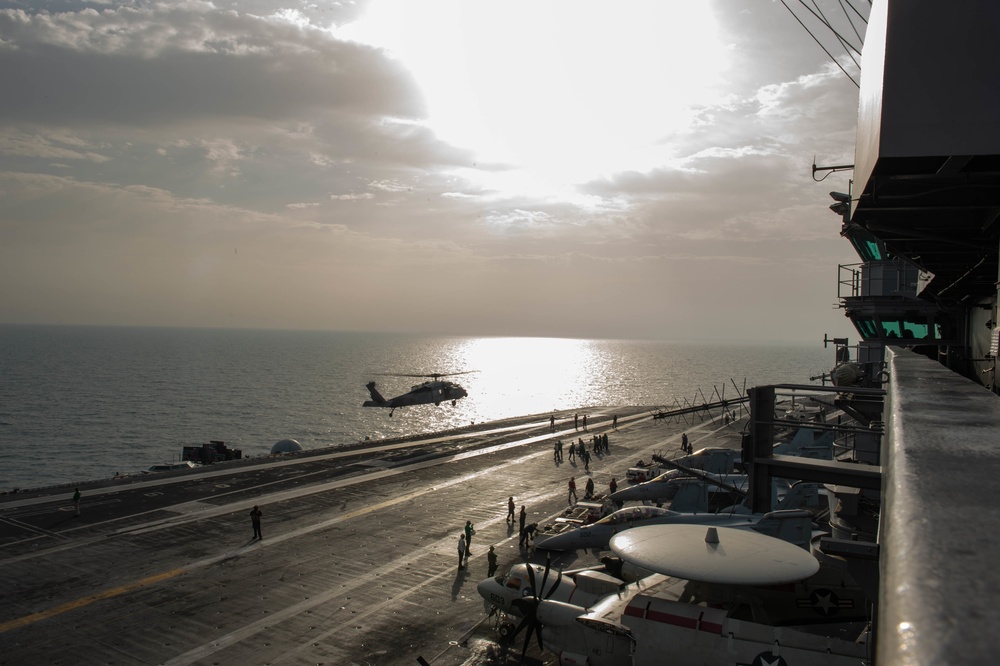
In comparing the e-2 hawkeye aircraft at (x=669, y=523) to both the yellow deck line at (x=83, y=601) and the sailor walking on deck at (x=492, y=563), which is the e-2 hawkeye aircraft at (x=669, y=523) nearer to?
the sailor walking on deck at (x=492, y=563)

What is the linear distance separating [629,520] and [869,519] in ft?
35.7

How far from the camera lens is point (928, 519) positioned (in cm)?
199

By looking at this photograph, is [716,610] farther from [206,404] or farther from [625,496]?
[206,404]

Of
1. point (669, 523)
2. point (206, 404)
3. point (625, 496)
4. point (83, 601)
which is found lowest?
point (206, 404)

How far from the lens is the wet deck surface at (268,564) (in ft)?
59.0

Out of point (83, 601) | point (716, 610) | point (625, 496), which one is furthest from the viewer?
point (625, 496)

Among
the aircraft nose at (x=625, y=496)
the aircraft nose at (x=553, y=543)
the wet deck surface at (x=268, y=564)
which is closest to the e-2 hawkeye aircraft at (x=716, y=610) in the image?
the wet deck surface at (x=268, y=564)

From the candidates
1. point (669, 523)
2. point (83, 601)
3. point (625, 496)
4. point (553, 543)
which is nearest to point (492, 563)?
point (553, 543)

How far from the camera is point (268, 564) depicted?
24031mm

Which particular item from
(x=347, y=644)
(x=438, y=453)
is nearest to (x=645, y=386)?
(x=438, y=453)

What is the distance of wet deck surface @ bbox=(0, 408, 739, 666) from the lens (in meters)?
18.0

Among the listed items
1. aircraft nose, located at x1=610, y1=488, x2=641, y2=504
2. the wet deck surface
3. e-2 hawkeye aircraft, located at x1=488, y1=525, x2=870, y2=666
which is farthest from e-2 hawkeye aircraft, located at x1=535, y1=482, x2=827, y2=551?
e-2 hawkeye aircraft, located at x1=488, y1=525, x2=870, y2=666

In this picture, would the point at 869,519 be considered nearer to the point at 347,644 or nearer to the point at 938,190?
the point at 938,190

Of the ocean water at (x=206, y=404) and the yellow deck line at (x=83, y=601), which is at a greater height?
the yellow deck line at (x=83, y=601)
